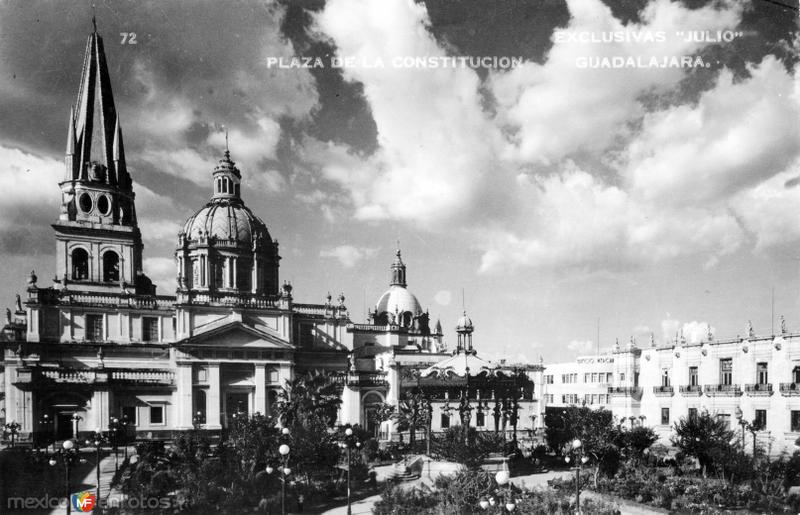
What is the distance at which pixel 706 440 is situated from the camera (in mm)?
30047

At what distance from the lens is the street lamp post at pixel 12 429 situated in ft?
134

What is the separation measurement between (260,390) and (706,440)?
117 ft

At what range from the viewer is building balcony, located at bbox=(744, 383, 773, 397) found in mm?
38406

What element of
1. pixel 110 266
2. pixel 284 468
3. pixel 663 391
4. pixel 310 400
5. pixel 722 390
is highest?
pixel 110 266

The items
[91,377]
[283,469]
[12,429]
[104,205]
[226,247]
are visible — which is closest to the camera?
[283,469]

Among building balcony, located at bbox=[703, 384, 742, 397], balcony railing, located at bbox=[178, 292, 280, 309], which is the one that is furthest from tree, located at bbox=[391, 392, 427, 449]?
building balcony, located at bbox=[703, 384, 742, 397]

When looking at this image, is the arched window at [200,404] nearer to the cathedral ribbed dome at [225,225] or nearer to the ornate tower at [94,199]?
the ornate tower at [94,199]

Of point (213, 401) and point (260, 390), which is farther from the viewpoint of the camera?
point (260, 390)

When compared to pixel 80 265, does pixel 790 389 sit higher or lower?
lower

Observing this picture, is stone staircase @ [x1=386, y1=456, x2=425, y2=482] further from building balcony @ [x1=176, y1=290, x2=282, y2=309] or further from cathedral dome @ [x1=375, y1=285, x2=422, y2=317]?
cathedral dome @ [x1=375, y1=285, x2=422, y2=317]

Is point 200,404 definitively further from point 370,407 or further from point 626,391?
point 626,391
